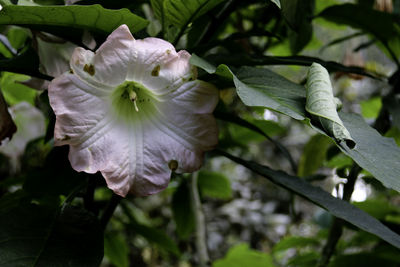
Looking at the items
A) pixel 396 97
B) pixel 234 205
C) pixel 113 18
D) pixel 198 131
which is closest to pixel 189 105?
pixel 198 131

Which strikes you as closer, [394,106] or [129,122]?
[129,122]

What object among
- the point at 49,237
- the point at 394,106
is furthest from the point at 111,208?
the point at 394,106

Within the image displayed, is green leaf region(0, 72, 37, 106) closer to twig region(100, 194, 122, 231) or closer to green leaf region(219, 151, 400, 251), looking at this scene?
twig region(100, 194, 122, 231)

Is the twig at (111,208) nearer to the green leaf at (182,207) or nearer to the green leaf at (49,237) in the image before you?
the green leaf at (49,237)

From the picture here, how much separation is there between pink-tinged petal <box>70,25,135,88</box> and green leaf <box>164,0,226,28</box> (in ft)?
0.29

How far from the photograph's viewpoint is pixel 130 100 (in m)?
0.72

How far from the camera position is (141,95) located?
28.0 inches

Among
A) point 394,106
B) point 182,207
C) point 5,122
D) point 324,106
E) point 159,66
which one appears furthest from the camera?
point 182,207

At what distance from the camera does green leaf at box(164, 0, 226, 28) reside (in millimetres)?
595

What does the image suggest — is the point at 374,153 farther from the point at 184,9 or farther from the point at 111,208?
the point at 111,208

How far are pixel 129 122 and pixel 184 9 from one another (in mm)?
190

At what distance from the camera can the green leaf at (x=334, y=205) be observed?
56 cm

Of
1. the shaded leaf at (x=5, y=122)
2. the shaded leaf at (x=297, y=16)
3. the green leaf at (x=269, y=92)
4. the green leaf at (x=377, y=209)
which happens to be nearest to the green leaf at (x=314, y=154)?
the green leaf at (x=377, y=209)

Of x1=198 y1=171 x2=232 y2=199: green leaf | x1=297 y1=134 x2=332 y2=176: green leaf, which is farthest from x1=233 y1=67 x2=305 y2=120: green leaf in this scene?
x1=198 y1=171 x2=232 y2=199: green leaf
